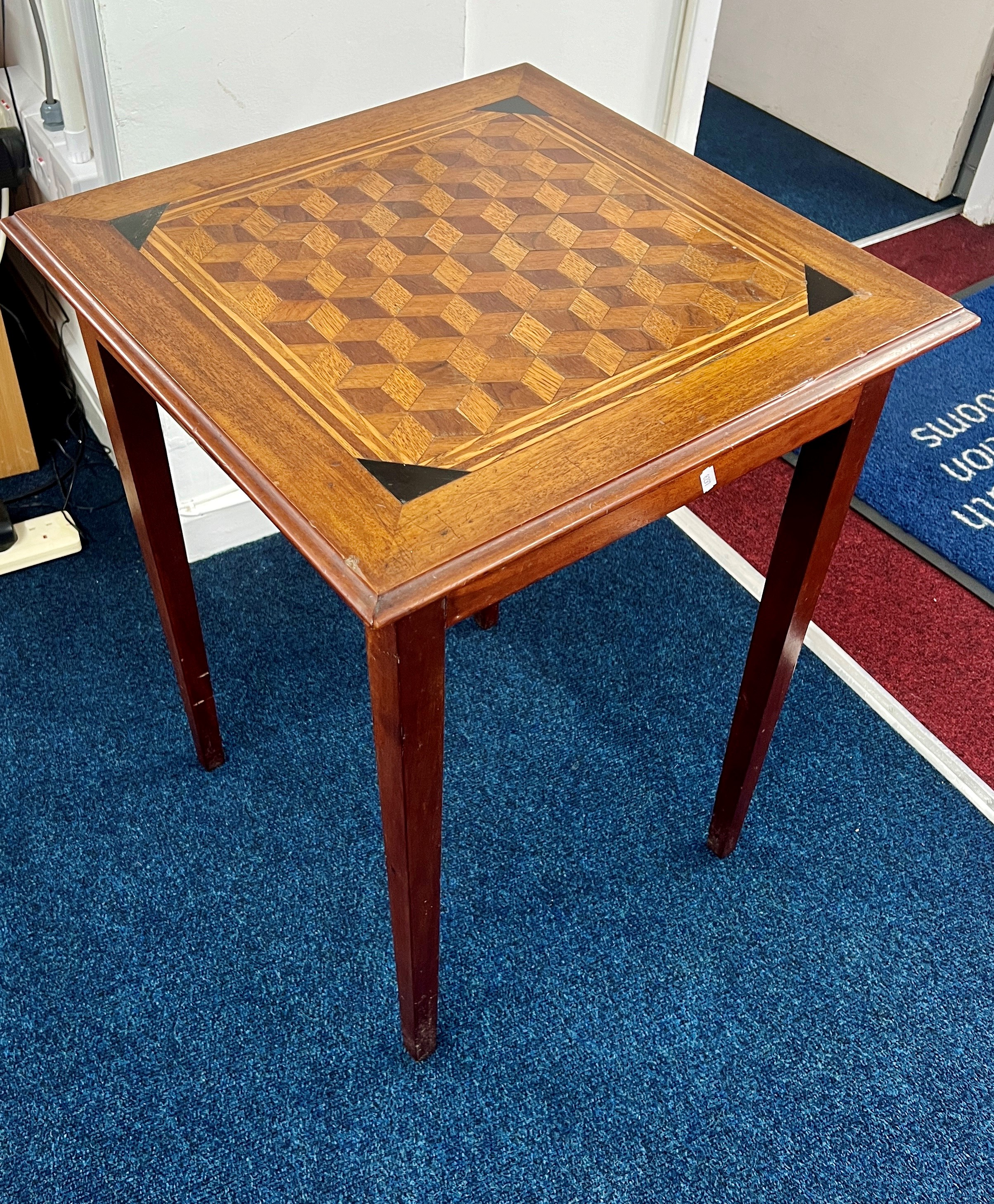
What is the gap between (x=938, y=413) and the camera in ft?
7.11

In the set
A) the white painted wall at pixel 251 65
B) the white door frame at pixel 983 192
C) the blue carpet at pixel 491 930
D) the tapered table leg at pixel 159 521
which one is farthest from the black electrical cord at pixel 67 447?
the white door frame at pixel 983 192

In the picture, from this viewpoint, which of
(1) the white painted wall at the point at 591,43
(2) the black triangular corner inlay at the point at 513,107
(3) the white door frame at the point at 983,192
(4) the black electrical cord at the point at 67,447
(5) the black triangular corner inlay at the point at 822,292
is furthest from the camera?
(3) the white door frame at the point at 983,192

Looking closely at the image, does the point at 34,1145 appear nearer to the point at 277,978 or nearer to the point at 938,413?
the point at 277,978

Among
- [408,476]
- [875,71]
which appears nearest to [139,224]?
[408,476]

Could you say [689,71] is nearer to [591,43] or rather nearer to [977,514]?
[591,43]

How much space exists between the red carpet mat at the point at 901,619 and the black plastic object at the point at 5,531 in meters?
1.12

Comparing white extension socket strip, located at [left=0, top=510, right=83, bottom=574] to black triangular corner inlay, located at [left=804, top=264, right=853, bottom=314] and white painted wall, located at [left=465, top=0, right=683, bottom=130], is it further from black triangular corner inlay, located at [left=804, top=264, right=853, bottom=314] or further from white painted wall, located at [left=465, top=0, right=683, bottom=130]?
black triangular corner inlay, located at [left=804, top=264, right=853, bottom=314]

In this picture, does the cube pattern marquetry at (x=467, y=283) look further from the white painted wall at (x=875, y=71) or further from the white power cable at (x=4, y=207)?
the white painted wall at (x=875, y=71)

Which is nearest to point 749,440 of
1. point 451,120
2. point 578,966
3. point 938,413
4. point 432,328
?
point 432,328

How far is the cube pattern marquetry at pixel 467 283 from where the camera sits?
92 centimetres

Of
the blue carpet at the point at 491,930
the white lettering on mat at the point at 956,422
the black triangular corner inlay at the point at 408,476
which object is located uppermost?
the black triangular corner inlay at the point at 408,476

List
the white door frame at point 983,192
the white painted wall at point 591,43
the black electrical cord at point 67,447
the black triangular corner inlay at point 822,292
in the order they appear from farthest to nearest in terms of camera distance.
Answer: the white door frame at point 983,192 < the black electrical cord at point 67,447 < the white painted wall at point 591,43 < the black triangular corner inlay at point 822,292

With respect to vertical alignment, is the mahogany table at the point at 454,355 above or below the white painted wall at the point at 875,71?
above

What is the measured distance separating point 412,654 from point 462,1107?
24.9 inches
